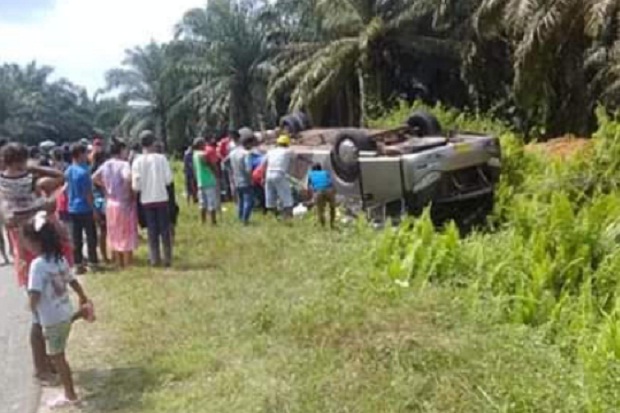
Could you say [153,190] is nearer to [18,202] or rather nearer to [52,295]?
[18,202]

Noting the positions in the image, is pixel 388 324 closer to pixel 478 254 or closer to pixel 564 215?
pixel 478 254

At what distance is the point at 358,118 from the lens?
36125 mm

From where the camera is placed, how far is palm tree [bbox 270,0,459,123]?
106 ft

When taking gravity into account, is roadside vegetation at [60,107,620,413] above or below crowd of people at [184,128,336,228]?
below

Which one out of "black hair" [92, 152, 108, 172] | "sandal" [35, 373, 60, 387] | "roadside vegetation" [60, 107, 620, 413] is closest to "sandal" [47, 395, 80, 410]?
"roadside vegetation" [60, 107, 620, 413]

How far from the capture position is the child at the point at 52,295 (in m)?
5.99

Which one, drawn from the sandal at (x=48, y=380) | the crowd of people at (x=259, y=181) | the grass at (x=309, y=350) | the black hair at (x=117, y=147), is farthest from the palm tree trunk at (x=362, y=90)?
the sandal at (x=48, y=380)

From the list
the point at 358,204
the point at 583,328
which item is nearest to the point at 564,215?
the point at 583,328

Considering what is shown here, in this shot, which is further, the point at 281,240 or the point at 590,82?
the point at 590,82

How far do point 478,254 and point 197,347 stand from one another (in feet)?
10.7

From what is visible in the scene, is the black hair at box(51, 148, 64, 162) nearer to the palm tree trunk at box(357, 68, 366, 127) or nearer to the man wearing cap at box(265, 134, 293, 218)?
the man wearing cap at box(265, 134, 293, 218)

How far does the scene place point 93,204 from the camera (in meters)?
11.0

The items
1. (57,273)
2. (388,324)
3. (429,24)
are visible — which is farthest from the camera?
(429,24)

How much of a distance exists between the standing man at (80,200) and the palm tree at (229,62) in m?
32.5
